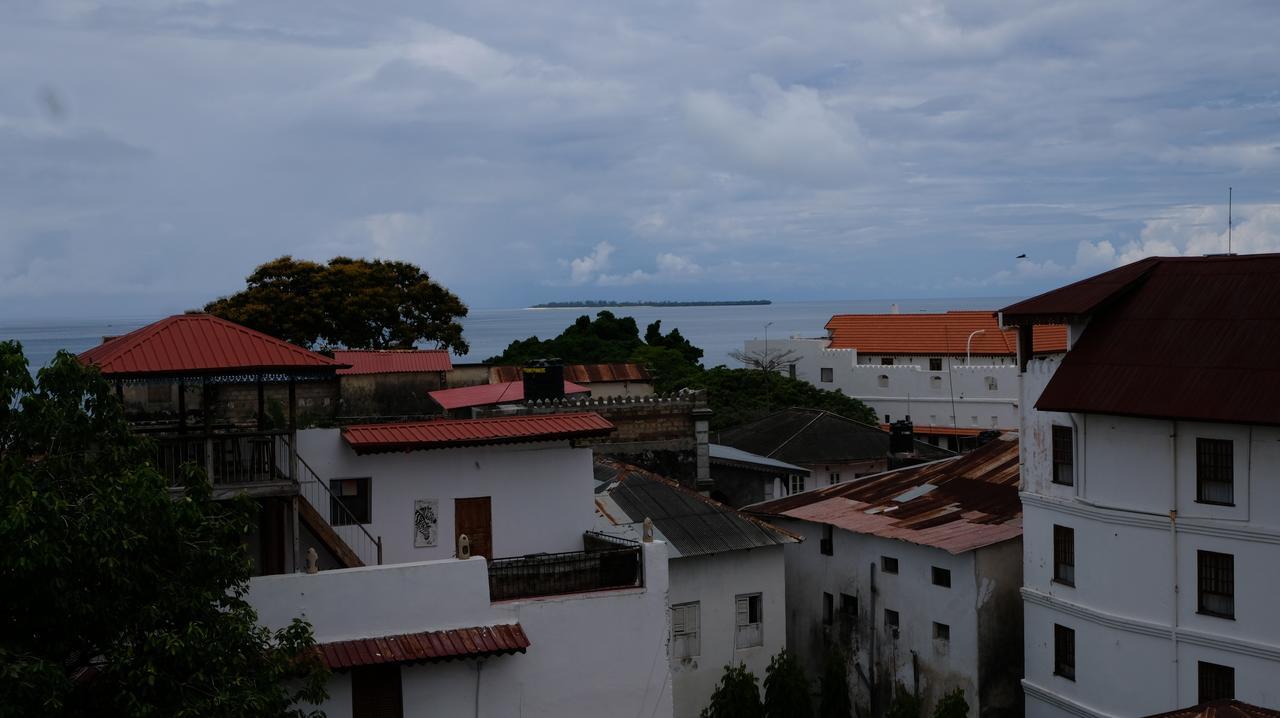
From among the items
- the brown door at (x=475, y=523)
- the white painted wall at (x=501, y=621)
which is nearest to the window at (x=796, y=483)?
the brown door at (x=475, y=523)

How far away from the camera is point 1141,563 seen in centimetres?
2514

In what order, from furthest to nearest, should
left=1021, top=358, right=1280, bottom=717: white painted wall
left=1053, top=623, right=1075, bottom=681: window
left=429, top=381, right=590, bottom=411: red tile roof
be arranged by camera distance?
left=429, top=381, right=590, bottom=411: red tile roof, left=1053, top=623, right=1075, bottom=681: window, left=1021, top=358, right=1280, bottom=717: white painted wall

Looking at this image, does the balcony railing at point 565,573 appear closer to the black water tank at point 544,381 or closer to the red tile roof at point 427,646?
the red tile roof at point 427,646

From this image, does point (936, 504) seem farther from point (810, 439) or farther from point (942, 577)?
point (810, 439)

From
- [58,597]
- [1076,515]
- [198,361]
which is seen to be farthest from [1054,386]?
[58,597]

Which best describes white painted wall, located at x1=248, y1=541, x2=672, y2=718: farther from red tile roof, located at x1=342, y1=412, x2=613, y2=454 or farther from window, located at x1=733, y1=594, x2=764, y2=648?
window, located at x1=733, y1=594, x2=764, y2=648

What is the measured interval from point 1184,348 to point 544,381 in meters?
21.7

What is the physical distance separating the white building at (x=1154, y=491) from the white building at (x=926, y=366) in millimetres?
45248

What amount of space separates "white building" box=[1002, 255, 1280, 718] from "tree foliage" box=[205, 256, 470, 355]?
1777 inches

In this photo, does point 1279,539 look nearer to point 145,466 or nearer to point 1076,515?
point 1076,515

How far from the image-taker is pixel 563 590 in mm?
22000

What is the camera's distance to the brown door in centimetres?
2378

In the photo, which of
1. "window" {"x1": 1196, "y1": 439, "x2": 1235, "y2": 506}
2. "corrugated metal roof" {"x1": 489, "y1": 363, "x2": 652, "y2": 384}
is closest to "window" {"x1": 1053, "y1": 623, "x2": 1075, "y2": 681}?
"window" {"x1": 1196, "y1": 439, "x2": 1235, "y2": 506}

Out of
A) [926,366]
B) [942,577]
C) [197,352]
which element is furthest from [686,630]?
[926,366]
